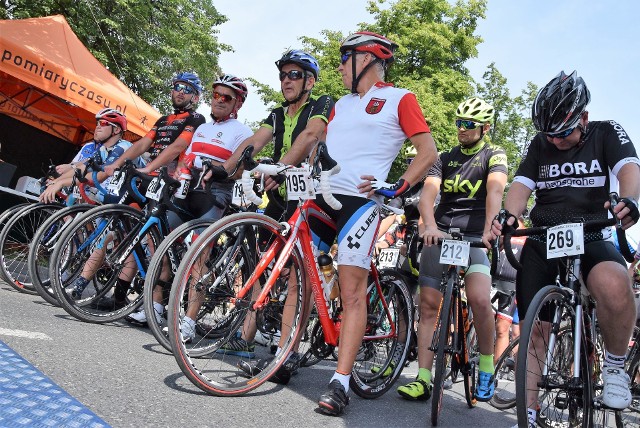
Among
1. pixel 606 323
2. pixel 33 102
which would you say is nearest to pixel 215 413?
pixel 606 323

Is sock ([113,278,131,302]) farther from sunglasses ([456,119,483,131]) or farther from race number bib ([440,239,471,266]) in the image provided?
sunglasses ([456,119,483,131])

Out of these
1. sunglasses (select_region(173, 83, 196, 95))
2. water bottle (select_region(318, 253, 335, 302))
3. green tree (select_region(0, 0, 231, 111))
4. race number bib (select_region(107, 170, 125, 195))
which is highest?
green tree (select_region(0, 0, 231, 111))

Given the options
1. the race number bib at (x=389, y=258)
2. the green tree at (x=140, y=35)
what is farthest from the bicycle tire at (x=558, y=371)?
the green tree at (x=140, y=35)

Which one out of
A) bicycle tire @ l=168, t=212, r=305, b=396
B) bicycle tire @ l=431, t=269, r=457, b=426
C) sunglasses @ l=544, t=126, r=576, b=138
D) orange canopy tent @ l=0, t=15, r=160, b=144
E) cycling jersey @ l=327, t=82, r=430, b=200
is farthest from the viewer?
orange canopy tent @ l=0, t=15, r=160, b=144

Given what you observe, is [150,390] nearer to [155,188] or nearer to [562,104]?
[155,188]

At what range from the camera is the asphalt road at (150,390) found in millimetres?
2955

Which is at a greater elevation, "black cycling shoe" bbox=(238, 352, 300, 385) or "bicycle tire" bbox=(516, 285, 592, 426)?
"bicycle tire" bbox=(516, 285, 592, 426)

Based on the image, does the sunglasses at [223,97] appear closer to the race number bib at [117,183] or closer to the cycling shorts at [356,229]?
the race number bib at [117,183]

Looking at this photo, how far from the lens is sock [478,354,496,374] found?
4.69 metres

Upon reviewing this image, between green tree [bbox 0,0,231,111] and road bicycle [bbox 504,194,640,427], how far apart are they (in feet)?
51.7

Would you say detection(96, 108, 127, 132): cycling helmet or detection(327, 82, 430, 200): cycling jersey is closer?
detection(327, 82, 430, 200): cycling jersey

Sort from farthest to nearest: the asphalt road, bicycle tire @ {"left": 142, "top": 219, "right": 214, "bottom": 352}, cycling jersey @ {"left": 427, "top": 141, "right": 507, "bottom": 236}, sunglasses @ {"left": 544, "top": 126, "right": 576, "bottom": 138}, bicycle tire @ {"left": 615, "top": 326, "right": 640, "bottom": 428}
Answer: cycling jersey @ {"left": 427, "top": 141, "right": 507, "bottom": 236}
bicycle tire @ {"left": 142, "top": 219, "right": 214, "bottom": 352}
bicycle tire @ {"left": 615, "top": 326, "right": 640, "bottom": 428}
sunglasses @ {"left": 544, "top": 126, "right": 576, "bottom": 138}
the asphalt road

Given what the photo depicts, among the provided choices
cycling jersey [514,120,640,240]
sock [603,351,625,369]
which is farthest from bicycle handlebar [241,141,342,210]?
sock [603,351,625,369]

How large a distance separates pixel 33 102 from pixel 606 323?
1105cm
